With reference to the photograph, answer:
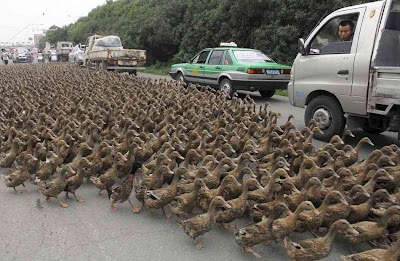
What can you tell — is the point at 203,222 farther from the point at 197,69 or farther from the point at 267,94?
the point at 197,69

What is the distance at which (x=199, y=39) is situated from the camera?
2391cm

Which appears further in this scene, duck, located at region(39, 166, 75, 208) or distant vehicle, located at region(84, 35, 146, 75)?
distant vehicle, located at region(84, 35, 146, 75)

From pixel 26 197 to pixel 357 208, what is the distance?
3.83 meters

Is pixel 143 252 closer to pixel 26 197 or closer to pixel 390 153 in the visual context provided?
pixel 26 197

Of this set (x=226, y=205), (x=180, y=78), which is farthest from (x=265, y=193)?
(x=180, y=78)

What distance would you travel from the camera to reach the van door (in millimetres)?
6164

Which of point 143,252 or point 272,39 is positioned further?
point 272,39

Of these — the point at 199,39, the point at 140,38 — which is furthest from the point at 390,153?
the point at 140,38

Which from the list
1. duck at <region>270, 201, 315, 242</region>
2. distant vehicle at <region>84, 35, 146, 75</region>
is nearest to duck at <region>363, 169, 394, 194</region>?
duck at <region>270, 201, 315, 242</region>

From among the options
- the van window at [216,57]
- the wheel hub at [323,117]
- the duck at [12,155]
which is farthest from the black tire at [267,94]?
the duck at [12,155]

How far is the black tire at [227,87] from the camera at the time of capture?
1103cm

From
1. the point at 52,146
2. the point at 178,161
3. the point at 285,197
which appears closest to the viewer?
the point at 285,197

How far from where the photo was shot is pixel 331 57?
6.48 metres

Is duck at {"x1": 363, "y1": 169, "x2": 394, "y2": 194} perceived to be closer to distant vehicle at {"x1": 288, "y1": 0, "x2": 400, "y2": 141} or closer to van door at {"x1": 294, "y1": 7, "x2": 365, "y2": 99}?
distant vehicle at {"x1": 288, "y1": 0, "x2": 400, "y2": 141}
